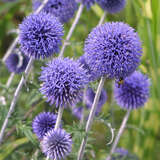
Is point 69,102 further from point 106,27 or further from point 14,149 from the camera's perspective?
point 14,149

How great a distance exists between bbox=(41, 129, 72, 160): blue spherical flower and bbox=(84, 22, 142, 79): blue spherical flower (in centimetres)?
41

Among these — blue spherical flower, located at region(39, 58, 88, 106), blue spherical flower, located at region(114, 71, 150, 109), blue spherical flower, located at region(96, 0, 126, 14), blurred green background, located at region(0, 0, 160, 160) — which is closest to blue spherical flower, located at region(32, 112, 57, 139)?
blurred green background, located at region(0, 0, 160, 160)

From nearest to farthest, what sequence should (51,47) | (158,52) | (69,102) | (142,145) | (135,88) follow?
(69,102), (51,47), (135,88), (158,52), (142,145)

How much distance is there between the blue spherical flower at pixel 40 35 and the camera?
1803 millimetres

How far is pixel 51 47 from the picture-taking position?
180 centimetres

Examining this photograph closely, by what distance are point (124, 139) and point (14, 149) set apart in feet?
5.06

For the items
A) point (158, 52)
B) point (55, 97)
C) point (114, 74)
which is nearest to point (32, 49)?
point (55, 97)

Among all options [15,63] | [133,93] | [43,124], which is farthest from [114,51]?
[15,63]

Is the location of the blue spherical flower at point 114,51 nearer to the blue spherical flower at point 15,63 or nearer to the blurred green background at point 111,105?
the blurred green background at point 111,105

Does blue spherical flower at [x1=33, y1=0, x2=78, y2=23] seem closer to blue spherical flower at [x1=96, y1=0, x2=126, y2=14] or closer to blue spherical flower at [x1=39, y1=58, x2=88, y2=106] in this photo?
blue spherical flower at [x1=96, y1=0, x2=126, y2=14]

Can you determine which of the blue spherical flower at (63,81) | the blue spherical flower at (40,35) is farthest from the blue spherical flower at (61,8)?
the blue spherical flower at (63,81)

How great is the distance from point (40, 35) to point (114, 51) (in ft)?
1.78

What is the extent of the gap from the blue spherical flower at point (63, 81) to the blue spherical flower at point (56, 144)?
191 millimetres

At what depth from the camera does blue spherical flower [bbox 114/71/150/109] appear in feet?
7.52
